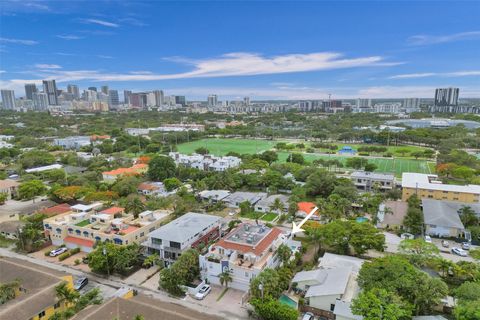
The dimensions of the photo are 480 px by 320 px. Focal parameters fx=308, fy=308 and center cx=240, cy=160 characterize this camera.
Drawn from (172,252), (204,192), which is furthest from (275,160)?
(172,252)

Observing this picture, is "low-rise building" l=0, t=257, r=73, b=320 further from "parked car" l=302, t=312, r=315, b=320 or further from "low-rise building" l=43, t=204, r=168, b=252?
→ "parked car" l=302, t=312, r=315, b=320

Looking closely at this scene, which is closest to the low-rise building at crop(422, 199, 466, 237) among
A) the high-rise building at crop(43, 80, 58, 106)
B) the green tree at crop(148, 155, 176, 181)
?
the green tree at crop(148, 155, 176, 181)

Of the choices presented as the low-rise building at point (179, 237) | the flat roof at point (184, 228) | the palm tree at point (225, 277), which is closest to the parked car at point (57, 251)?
the low-rise building at point (179, 237)

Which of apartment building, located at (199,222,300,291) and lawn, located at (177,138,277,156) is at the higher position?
apartment building, located at (199,222,300,291)

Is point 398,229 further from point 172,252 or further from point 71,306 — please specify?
point 71,306

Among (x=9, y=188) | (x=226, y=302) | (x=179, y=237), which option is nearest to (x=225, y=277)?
(x=226, y=302)
